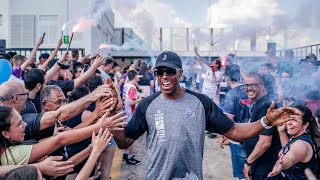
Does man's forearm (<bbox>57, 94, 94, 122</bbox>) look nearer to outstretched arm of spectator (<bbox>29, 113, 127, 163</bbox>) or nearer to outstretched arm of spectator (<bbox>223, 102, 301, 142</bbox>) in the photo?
outstretched arm of spectator (<bbox>29, 113, 127, 163</bbox>)

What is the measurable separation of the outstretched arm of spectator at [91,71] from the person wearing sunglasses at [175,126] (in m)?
2.35

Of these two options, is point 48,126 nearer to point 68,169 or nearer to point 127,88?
point 68,169

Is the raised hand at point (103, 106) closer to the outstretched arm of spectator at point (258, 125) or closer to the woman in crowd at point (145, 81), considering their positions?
the outstretched arm of spectator at point (258, 125)

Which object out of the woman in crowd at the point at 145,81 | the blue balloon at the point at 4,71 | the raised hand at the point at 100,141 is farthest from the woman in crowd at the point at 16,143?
the woman in crowd at the point at 145,81

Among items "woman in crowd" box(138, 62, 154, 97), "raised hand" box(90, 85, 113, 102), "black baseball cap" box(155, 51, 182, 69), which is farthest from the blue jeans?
"woman in crowd" box(138, 62, 154, 97)

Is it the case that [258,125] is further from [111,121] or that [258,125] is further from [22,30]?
[22,30]

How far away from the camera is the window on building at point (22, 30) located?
2594 centimetres

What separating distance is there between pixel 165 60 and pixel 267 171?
1.93m

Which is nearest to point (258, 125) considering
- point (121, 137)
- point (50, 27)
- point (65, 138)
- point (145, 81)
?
point (121, 137)

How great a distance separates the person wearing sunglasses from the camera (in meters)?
3.42

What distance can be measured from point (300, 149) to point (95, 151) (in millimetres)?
2048

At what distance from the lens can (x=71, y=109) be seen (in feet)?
13.1

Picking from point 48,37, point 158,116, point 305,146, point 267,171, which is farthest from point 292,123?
point 48,37

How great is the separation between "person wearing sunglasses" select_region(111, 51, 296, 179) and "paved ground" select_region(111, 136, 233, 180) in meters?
3.60
